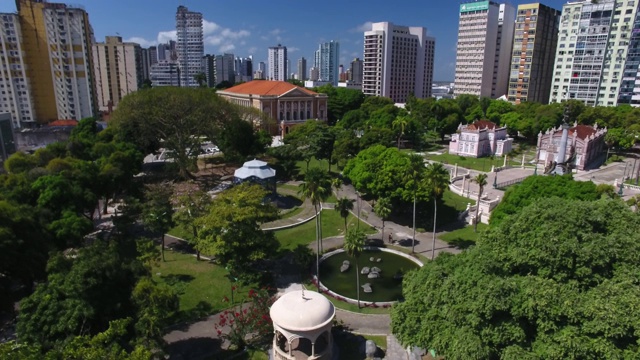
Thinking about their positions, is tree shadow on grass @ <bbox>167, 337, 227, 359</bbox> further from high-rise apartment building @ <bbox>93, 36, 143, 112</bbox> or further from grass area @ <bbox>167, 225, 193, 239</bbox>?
high-rise apartment building @ <bbox>93, 36, 143, 112</bbox>

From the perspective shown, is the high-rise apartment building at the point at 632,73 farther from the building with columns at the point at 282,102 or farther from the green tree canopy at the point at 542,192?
the green tree canopy at the point at 542,192

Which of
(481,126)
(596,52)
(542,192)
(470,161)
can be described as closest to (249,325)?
(542,192)

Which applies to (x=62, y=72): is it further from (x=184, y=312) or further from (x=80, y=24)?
(x=184, y=312)

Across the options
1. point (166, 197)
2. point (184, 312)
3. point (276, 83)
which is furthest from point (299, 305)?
point (276, 83)

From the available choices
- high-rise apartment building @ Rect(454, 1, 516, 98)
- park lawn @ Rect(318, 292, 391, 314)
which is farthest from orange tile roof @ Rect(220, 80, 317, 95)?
park lawn @ Rect(318, 292, 391, 314)

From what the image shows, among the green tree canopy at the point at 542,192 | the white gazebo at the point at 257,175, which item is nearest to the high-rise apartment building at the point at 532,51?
the green tree canopy at the point at 542,192

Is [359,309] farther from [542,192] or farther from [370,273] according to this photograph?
[542,192]
